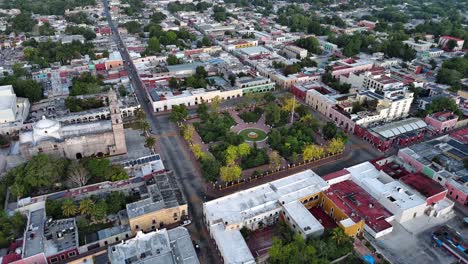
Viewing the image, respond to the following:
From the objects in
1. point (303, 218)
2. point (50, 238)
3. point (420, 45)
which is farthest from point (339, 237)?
point (420, 45)

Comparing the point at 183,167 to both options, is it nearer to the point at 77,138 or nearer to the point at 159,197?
the point at 159,197

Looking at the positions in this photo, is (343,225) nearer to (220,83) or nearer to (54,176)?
(54,176)

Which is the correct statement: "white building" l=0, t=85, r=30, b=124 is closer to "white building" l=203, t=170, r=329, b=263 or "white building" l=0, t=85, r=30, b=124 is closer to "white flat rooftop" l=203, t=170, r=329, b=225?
"white flat rooftop" l=203, t=170, r=329, b=225


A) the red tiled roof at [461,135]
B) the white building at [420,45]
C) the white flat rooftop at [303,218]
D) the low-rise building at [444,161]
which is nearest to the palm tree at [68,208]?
the white flat rooftop at [303,218]

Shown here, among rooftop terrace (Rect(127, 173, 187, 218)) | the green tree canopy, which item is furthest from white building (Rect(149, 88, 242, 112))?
rooftop terrace (Rect(127, 173, 187, 218))

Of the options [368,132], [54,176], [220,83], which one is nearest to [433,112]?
[368,132]

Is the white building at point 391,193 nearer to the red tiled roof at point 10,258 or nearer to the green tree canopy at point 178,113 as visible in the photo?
the green tree canopy at point 178,113
